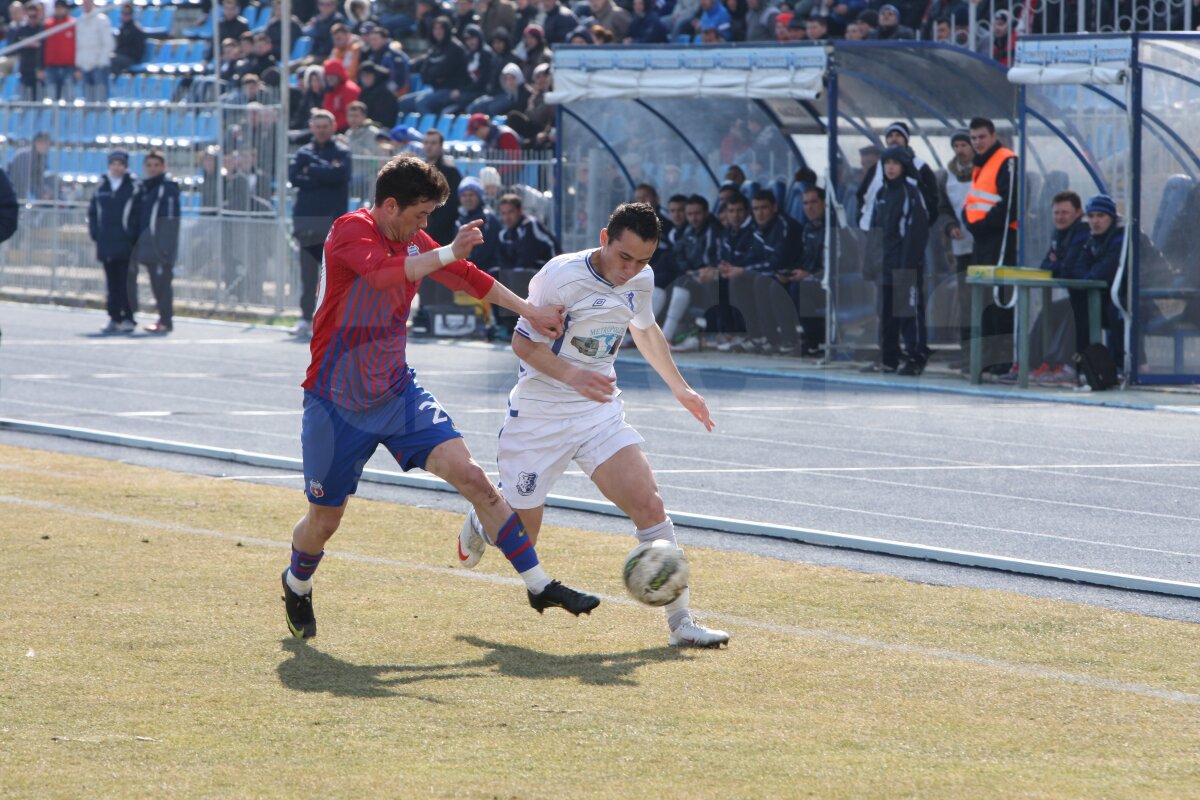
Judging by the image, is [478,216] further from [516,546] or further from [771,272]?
[516,546]

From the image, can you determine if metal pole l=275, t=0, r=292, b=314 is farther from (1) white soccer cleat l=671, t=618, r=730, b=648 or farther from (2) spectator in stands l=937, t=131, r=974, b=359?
(1) white soccer cleat l=671, t=618, r=730, b=648

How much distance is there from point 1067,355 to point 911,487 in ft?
20.8

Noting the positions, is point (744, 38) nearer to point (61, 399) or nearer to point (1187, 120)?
point (1187, 120)

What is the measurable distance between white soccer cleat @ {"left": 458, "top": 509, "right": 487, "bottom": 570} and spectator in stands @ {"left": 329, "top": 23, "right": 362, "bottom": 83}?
21.4 meters

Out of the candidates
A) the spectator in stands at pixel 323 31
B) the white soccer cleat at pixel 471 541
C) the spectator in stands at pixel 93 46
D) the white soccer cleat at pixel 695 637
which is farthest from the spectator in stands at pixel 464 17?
the white soccer cleat at pixel 695 637

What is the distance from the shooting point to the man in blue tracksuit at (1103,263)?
16.5 meters

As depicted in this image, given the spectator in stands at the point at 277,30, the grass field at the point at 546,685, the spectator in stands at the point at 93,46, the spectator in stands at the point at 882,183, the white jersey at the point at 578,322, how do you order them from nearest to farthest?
the grass field at the point at 546,685 → the white jersey at the point at 578,322 → the spectator in stands at the point at 882,183 → the spectator in stands at the point at 277,30 → the spectator in stands at the point at 93,46

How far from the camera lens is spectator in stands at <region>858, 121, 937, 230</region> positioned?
18141 mm

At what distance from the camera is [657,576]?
6.98 metres

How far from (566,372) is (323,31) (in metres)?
24.2

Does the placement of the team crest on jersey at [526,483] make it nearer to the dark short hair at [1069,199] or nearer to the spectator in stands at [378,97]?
the dark short hair at [1069,199]

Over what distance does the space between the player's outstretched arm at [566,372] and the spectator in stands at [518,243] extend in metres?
13.5

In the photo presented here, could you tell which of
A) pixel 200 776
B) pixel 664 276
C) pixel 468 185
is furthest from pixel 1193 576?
pixel 468 185

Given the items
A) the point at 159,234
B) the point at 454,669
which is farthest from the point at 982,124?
the point at 454,669
